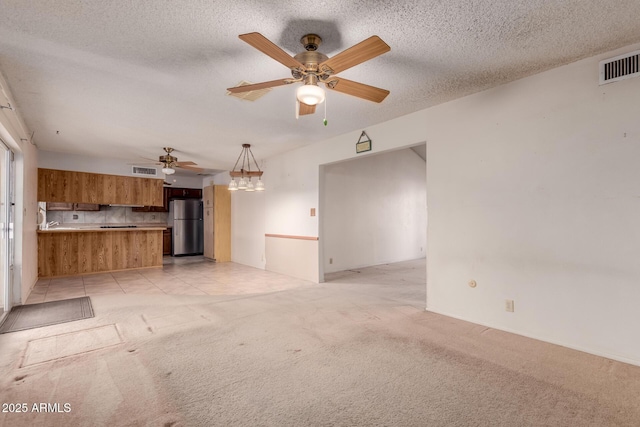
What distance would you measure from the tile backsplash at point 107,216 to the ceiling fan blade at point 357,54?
26.1 ft

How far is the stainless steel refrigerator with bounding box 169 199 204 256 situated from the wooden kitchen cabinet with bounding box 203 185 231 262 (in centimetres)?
124

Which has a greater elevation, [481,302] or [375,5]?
[375,5]

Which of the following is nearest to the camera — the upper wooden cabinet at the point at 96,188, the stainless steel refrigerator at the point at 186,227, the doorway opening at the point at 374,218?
the upper wooden cabinet at the point at 96,188

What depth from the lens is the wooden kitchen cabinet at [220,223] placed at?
8.34m

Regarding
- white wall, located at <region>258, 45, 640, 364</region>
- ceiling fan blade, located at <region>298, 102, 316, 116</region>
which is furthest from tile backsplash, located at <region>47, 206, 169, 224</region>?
white wall, located at <region>258, 45, 640, 364</region>

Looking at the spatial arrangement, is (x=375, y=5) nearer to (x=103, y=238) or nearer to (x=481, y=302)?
(x=481, y=302)

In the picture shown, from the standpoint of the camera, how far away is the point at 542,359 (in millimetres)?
2557

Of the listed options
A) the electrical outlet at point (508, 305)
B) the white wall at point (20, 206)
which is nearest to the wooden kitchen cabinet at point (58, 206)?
the white wall at point (20, 206)

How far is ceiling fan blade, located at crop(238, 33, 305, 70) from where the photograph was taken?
→ 1.79 meters

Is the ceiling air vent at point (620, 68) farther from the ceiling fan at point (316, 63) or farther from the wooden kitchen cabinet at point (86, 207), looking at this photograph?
the wooden kitchen cabinet at point (86, 207)

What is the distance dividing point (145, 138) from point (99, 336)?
331 centimetres

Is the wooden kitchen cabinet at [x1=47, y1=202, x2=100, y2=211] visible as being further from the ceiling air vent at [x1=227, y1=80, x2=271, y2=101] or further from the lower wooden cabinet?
the ceiling air vent at [x1=227, y1=80, x2=271, y2=101]

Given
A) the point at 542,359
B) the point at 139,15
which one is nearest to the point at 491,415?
the point at 542,359

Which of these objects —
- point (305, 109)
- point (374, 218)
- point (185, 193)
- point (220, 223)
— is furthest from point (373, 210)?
point (185, 193)
